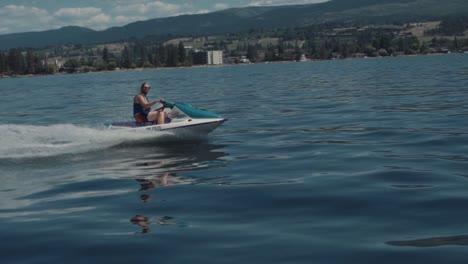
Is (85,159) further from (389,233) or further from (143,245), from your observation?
(389,233)

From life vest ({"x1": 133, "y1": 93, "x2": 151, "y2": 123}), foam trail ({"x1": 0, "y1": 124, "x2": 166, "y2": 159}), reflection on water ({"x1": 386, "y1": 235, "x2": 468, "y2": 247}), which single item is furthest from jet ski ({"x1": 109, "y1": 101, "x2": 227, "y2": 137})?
Result: reflection on water ({"x1": 386, "y1": 235, "x2": 468, "y2": 247})

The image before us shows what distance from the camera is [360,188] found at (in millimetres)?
13344

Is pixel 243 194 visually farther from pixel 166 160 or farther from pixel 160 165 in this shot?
pixel 166 160

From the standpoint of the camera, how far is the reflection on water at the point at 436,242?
30.9ft

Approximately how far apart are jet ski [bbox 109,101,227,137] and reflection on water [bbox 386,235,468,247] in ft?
43.4

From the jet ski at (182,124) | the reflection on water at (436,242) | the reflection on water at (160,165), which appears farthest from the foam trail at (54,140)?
the reflection on water at (436,242)

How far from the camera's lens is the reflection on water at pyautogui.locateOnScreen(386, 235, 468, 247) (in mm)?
9425

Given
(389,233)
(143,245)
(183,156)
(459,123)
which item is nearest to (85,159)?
(183,156)

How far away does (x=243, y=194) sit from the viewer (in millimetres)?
13328

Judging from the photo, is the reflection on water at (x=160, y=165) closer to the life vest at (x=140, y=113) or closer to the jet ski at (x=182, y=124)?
the jet ski at (x=182, y=124)

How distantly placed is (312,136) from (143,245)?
13049mm

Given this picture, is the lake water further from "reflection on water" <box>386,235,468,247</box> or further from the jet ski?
the jet ski

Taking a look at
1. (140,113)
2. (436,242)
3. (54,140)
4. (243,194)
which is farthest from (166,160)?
(436,242)

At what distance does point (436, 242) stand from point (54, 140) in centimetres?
1537
